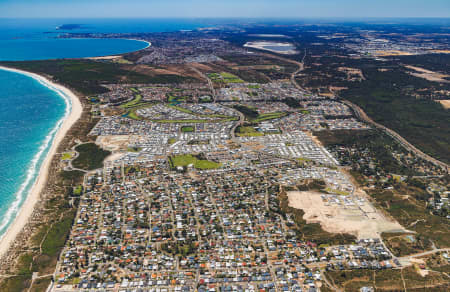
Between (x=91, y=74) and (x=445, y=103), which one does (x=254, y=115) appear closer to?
(x=445, y=103)

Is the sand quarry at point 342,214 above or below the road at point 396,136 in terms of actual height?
below

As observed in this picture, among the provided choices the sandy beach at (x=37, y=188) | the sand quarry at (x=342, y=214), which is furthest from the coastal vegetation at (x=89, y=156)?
the sand quarry at (x=342, y=214)

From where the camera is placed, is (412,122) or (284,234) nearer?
(284,234)

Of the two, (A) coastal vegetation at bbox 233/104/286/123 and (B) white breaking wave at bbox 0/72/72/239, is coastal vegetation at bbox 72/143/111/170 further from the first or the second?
(A) coastal vegetation at bbox 233/104/286/123

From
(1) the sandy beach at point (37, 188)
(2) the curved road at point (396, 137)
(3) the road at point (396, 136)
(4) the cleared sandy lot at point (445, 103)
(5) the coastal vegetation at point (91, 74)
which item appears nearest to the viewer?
(1) the sandy beach at point (37, 188)

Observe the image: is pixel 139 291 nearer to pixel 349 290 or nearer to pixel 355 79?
pixel 349 290

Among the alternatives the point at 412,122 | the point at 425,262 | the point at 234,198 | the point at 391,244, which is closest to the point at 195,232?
the point at 234,198

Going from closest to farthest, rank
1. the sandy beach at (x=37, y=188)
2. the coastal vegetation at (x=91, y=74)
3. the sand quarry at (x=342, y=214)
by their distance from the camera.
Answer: the sandy beach at (x=37, y=188) → the sand quarry at (x=342, y=214) → the coastal vegetation at (x=91, y=74)

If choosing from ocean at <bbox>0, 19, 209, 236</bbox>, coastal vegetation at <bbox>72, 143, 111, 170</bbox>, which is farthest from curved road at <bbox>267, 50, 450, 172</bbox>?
ocean at <bbox>0, 19, 209, 236</bbox>

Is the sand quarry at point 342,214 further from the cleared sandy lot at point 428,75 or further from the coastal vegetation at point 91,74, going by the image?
the cleared sandy lot at point 428,75
